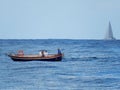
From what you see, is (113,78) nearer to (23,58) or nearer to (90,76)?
(90,76)

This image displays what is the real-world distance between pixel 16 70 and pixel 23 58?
1467 cm

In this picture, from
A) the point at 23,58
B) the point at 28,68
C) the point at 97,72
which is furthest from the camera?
the point at 23,58

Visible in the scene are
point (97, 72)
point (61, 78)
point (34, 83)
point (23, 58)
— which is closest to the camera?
point (34, 83)

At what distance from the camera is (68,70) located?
6956cm

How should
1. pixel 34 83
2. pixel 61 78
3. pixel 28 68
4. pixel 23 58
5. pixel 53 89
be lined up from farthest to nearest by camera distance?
pixel 23 58, pixel 28 68, pixel 61 78, pixel 34 83, pixel 53 89

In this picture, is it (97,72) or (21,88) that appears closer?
(21,88)

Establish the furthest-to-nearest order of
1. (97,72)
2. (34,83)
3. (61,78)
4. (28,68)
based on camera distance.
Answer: (28,68) → (97,72) → (61,78) → (34,83)

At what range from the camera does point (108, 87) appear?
52.0 m

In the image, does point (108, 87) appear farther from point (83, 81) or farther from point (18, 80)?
point (18, 80)

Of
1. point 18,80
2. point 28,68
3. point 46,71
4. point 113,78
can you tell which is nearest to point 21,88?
point 18,80

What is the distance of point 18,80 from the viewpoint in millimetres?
56219

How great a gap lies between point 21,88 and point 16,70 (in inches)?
771

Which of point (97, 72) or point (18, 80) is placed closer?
point (18, 80)

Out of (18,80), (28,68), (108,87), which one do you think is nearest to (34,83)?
(18,80)
